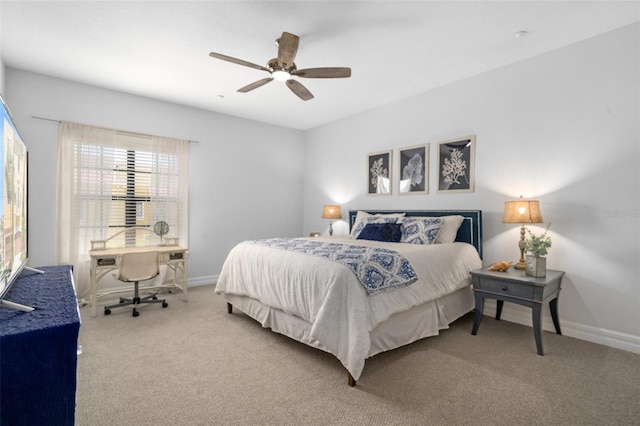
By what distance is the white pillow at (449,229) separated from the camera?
353 cm

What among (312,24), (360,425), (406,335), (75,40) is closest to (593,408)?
(406,335)

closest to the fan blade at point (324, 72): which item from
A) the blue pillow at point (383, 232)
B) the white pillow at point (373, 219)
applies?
the blue pillow at point (383, 232)

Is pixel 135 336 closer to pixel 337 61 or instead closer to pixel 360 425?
pixel 360 425

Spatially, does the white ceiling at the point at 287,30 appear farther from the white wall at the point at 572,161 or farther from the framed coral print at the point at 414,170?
the framed coral print at the point at 414,170

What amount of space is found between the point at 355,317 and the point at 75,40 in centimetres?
356

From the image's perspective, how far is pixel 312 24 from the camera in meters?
2.66

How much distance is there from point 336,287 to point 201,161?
11.9 ft

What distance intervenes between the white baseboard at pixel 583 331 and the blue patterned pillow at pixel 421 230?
1.05m

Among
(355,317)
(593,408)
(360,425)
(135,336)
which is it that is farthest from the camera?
(135,336)

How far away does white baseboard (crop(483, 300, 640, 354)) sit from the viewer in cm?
262

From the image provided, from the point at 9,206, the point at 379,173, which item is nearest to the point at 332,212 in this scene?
the point at 379,173

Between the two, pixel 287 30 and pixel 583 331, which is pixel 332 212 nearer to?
pixel 287 30

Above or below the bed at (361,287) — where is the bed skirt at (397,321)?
below

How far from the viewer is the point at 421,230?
360 cm
